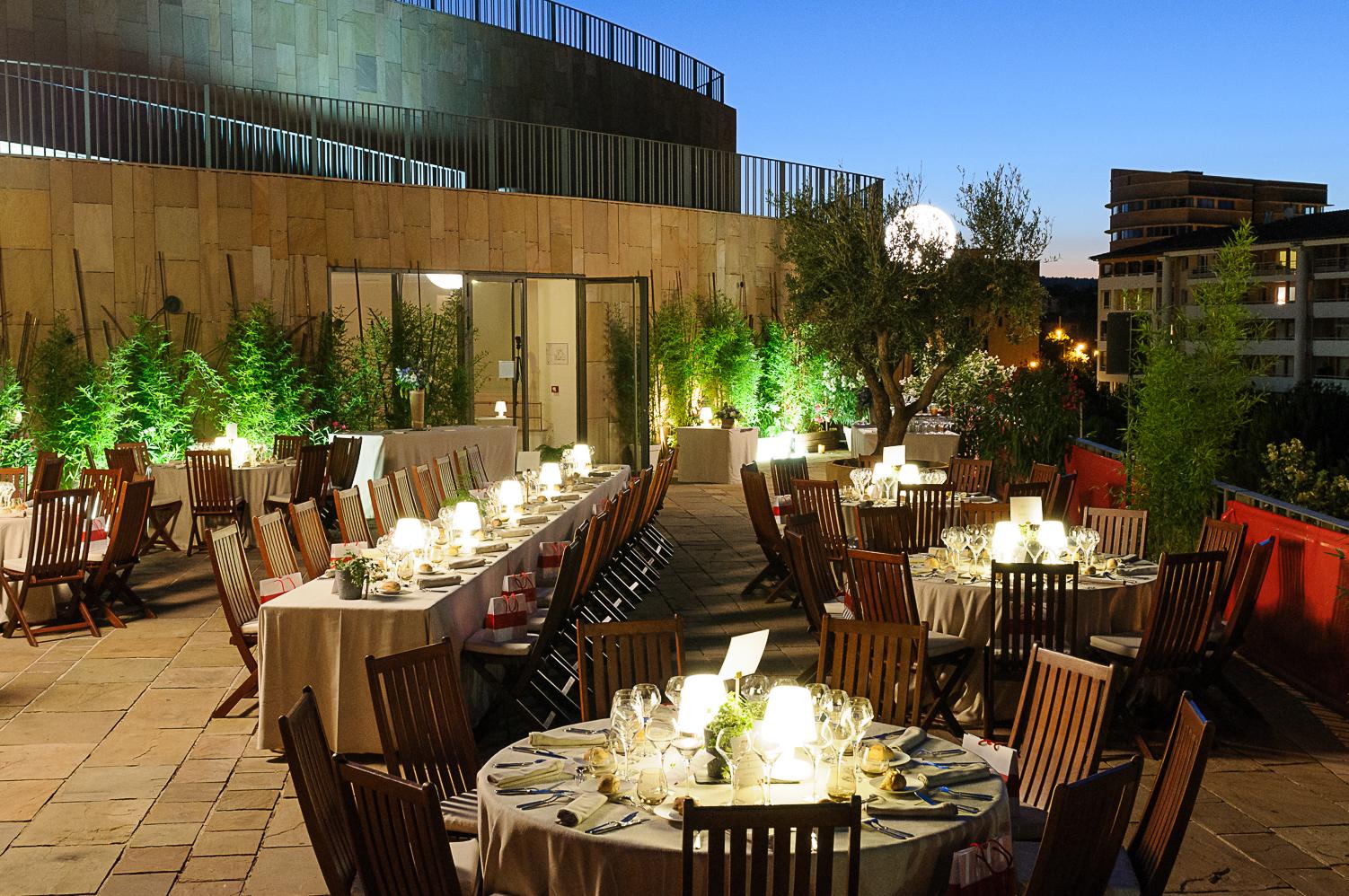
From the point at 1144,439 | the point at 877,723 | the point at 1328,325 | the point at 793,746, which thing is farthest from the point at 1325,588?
the point at 1328,325

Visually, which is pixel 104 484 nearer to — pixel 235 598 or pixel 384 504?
pixel 384 504

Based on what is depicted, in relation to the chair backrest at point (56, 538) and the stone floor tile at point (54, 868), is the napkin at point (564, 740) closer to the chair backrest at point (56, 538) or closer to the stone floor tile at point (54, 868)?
the stone floor tile at point (54, 868)

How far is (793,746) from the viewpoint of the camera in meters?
3.55

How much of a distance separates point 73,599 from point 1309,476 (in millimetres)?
7789

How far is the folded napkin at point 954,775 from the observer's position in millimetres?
3596

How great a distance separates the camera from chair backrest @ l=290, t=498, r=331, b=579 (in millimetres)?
6988

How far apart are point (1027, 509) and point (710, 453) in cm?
1015

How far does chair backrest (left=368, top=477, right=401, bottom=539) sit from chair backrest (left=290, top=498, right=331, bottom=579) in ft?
4.11

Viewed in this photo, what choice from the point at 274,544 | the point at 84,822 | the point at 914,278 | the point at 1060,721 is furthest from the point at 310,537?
the point at 914,278

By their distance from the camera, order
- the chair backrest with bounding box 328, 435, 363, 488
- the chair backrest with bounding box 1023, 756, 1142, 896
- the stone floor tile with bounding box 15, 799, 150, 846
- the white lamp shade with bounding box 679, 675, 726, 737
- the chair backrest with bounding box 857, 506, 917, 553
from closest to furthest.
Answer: the chair backrest with bounding box 1023, 756, 1142, 896, the white lamp shade with bounding box 679, 675, 726, 737, the stone floor tile with bounding box 15, 799, 150, 846, the chair backrest with bounding box 857, 506, 917, 553, the chair backrest with bounding box 328, 435, 363, 488

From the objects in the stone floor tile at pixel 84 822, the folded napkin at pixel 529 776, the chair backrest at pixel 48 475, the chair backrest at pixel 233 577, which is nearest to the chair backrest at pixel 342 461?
the chair backrest at pixel 48 475

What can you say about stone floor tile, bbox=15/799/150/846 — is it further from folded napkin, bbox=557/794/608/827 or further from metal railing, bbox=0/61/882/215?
metal railing, bbox=0/61/882/215

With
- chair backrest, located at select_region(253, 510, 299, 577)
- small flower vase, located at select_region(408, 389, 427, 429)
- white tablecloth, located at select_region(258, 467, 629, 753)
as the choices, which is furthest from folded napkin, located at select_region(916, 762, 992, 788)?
small flower vase, located at select_region(408, 389, 427, 429)

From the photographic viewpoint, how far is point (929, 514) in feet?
28.7
